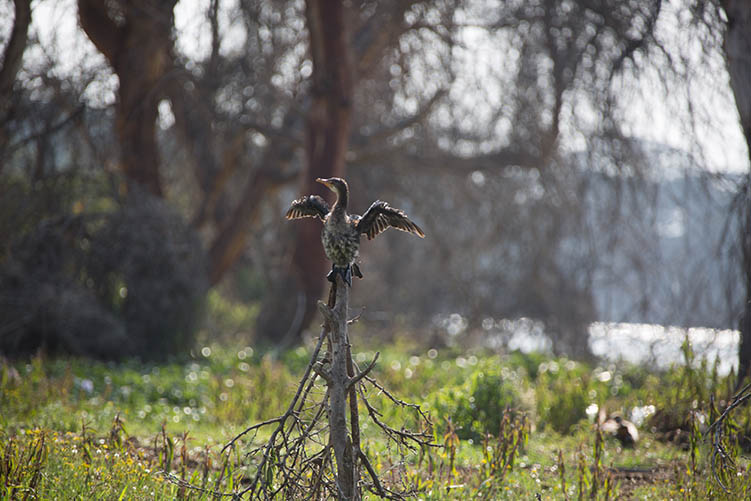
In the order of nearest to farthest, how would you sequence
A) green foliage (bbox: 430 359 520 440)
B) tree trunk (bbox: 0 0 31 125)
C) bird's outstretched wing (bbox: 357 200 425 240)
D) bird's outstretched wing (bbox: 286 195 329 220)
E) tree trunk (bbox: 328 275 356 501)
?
tree trunk (bbox: 328 275 356 501)
bird's outstretched wing (bbox: 357 200 425 240)
bird's outstretched wing (bbox: 286 195 329 220)
green foliage (bbox: 430 359 520 440)
tree trunk (bbox: 0 0 31 125)

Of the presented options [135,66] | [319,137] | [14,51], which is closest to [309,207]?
[14,51]

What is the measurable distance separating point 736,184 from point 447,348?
646 cm

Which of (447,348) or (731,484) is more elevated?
(447,348)

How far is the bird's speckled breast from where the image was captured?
2.77m

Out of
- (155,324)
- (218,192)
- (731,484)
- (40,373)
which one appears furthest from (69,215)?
(731,484)

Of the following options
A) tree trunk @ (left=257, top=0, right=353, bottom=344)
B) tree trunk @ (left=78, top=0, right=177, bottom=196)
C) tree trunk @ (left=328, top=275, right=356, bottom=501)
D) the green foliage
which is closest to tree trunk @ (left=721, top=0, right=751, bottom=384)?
the green foliage

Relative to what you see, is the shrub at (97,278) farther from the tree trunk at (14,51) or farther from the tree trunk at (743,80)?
the tree trunk at (743,80)

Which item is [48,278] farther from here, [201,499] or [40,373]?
[201,499]

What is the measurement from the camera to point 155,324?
897 centimetres

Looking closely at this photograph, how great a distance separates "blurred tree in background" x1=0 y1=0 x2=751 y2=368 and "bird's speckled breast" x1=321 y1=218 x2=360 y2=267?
4.03 meters

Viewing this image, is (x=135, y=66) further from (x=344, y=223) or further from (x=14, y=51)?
(x=344, y=223)

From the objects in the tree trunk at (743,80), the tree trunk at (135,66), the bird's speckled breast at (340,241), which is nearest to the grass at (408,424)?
the tree trunk at (743,80)

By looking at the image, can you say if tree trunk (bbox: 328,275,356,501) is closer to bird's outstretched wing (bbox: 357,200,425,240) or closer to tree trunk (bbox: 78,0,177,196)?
bird's outstretched wing (bbox: 357,200,425,240)

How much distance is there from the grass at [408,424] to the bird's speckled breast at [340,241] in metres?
0.64
